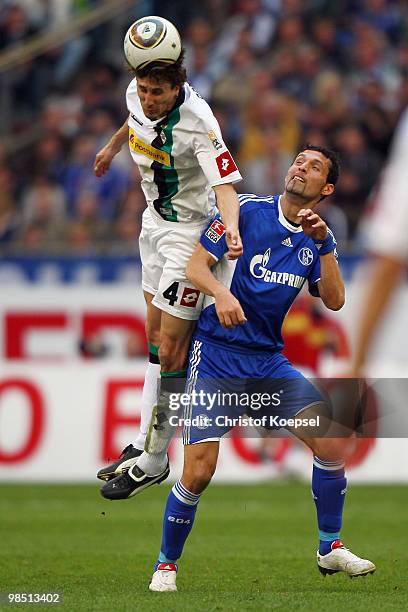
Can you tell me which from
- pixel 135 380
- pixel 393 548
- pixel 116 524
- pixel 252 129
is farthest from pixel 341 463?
pixel 252 129

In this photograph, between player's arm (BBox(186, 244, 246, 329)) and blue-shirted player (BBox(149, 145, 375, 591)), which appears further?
blue-shirted player (BBox(149, 145, 375, 591))

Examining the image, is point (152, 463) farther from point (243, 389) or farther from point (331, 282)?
point (331, 282)

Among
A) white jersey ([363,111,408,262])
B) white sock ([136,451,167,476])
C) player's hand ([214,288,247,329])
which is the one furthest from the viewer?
white sock ([136,451,167,476])

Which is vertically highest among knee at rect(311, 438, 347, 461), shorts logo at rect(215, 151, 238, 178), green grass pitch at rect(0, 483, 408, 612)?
shorts logo at rect(215, 151, 238, 178)

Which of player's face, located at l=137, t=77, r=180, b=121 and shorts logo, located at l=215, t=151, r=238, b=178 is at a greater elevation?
player's face, located at l=137, t=77, r=180, b=121

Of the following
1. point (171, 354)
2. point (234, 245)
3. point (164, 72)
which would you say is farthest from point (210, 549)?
point (164, 72)

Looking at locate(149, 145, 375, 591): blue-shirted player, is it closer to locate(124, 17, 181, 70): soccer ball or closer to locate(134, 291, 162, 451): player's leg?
locate(134, 291, 162, 451): player's leg

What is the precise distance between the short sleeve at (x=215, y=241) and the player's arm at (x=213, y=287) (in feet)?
0.08

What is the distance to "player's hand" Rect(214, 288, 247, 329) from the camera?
24.1 feet

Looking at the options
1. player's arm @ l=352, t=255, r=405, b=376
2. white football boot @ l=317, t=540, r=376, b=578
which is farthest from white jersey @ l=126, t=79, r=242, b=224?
player's arm @ l=352, t=255, r=405, b=376

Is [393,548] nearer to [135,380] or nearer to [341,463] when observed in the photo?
[341,463]

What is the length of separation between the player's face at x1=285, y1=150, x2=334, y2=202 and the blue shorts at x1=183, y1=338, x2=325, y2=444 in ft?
3.22

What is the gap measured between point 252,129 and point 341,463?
967cm

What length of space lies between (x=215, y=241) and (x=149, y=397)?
146 centimetres
